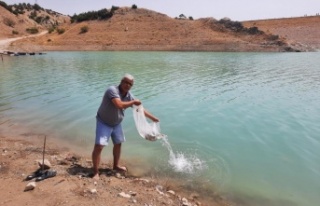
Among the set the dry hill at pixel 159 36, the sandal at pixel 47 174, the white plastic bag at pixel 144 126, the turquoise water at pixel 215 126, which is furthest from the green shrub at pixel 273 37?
the sandal at pixel 47 174

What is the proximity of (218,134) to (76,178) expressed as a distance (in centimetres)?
592

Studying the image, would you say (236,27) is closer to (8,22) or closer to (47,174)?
(8,22)

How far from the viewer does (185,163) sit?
8648 mm

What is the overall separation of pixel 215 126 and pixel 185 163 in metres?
3.90

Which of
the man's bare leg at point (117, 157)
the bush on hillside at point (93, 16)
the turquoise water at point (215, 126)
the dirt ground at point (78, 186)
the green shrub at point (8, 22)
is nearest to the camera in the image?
the dirt ground at point (78, 186)

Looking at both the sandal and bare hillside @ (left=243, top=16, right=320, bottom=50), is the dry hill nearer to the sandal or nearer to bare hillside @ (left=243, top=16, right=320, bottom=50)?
bare hillside @ (left=243, top=16, right=320, bottom=50)

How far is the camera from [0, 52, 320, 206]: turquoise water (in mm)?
7820

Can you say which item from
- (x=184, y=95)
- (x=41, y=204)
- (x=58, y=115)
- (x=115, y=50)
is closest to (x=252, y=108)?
(x=184, y=95)

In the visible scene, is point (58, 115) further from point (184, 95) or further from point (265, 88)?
point (265, 88)

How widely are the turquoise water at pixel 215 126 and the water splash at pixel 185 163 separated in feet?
0.09

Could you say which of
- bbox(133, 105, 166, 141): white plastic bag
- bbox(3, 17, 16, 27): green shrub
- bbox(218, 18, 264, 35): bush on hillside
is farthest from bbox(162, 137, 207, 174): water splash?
bbox(3, 17, 16, 27): green shrub

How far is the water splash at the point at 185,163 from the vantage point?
826 cm

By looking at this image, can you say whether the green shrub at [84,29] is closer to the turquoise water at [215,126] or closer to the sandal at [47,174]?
the turquoise water at [215,126]

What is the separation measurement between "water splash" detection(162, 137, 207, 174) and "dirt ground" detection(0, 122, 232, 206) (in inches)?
31.4
